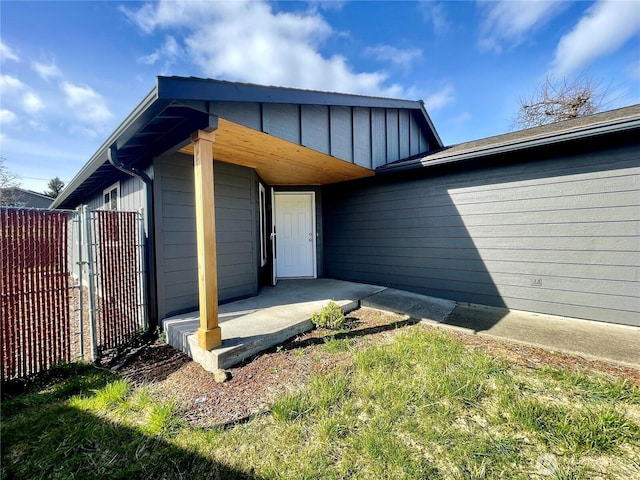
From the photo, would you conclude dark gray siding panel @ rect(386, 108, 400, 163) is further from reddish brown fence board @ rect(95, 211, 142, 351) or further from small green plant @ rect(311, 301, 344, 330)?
A: reddish brown fence board @ rect(95, 211, 142, 351)

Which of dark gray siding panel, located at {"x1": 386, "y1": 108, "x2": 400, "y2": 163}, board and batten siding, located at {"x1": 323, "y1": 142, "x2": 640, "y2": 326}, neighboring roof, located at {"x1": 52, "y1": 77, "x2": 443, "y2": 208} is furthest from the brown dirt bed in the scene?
dark gray siding panel, located at {"x1": 386, "y1": 108, "x2": 400, "y2": 163}

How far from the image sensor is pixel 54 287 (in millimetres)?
2848

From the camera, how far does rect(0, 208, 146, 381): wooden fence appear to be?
2.58 m

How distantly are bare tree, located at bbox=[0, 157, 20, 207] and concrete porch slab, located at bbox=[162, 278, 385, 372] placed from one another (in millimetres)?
19809

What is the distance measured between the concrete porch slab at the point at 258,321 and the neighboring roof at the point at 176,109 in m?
2.26

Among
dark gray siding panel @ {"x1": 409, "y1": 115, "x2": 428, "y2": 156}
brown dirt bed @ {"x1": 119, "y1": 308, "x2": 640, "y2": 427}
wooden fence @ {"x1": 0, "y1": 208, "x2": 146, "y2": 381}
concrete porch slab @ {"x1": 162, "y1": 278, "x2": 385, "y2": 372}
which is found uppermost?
dark gray siding panel @ {"x1": 409, "y1": 115, "x2": 428, "y2": 156}

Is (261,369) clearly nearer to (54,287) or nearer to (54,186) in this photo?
(54,287)

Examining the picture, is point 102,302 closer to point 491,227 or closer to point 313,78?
point 491,227

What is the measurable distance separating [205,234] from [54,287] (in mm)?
1707

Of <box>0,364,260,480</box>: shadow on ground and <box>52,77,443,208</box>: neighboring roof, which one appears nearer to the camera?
<box>0,364,260,480</box>: shadow on ground

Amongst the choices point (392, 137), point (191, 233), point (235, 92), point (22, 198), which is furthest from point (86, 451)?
point (22, 198)

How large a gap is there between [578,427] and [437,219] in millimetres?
3534

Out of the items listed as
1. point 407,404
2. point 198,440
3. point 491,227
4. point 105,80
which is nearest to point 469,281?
point 491,227

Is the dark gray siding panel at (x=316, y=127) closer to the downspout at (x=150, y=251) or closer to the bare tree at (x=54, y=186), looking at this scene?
the downspout at (x=150, y=251)
